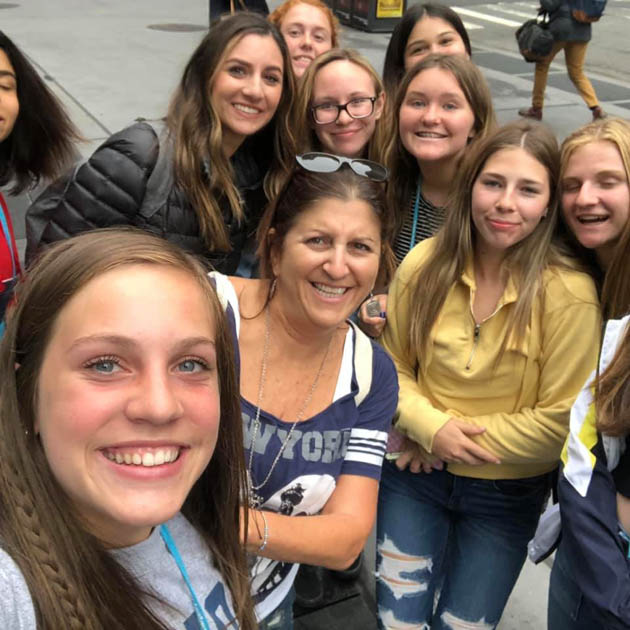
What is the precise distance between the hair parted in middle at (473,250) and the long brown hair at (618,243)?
72 mm

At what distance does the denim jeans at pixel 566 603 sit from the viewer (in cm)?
197

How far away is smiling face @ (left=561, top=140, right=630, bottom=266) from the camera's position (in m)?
2.22

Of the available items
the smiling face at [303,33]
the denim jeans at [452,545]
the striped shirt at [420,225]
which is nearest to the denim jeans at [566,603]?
the denim jeans at [452,545]

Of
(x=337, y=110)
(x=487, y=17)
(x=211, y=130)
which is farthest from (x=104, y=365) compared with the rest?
(x=487, y=17)

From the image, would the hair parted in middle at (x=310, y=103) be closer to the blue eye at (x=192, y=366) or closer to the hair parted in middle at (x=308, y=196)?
the hair parted in middle at (x=308, y=196)

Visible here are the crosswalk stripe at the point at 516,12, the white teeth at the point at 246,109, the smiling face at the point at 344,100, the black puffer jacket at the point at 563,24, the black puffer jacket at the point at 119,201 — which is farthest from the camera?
the crosswalk stripe at the point at 516,12

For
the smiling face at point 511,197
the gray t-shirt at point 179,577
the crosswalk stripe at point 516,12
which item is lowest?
the crosswalk stripe at point 516,12

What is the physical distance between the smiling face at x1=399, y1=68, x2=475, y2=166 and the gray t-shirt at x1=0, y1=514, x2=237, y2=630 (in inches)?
75.3

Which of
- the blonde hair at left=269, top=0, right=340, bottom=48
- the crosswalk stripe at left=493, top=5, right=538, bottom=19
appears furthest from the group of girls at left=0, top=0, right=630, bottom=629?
the crosswalk stripe at left=493, top=5, right=538, bottom=19

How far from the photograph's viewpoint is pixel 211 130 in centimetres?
277

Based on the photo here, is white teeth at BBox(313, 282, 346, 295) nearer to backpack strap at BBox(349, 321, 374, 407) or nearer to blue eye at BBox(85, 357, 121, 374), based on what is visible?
backpack strap at BBox(349, 321, 374, 407)

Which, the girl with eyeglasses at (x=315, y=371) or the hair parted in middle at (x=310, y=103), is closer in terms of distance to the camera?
the girl with eyeglasses at (x=315, y=371)

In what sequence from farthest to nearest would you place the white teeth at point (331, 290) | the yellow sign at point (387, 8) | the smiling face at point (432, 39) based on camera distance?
the yellow sign at point (387, 8) → the smiling face at point (432, 39) → the white teeth at point (331, 290)

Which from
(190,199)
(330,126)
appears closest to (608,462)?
(190,199)
